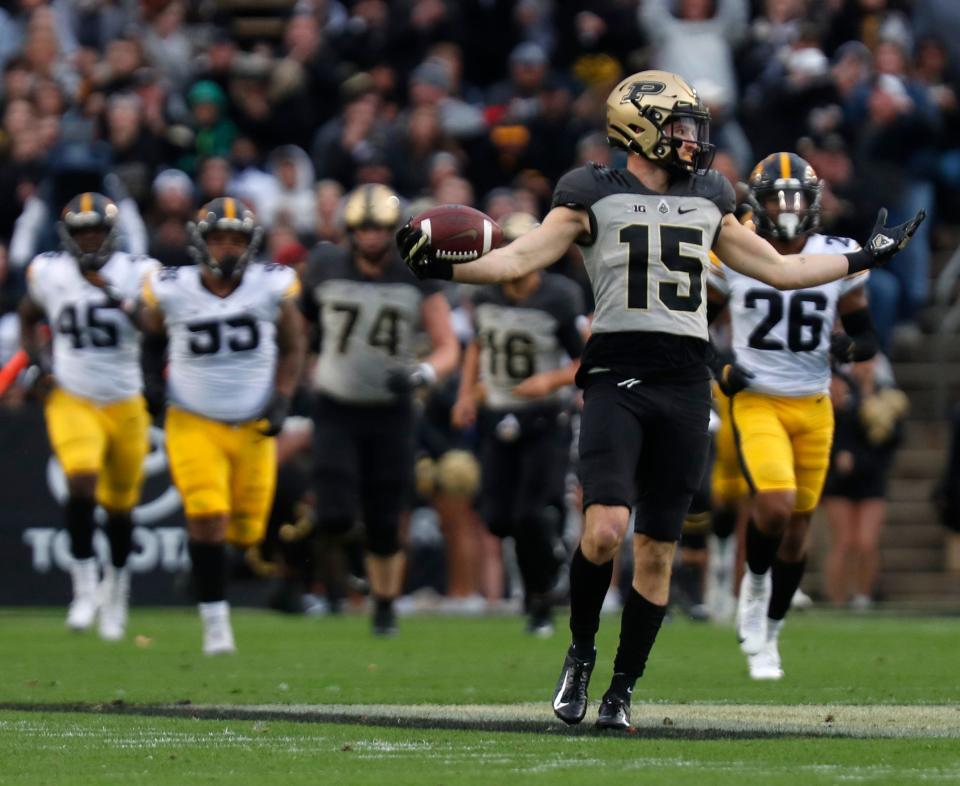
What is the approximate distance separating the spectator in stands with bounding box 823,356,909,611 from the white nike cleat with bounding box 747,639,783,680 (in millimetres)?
6048

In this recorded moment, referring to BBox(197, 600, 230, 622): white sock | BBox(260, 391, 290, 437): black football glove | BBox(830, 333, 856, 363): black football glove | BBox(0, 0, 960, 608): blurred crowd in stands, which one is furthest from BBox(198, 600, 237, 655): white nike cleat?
BBox(0, 0, 960, 608): blurred crowd in stands

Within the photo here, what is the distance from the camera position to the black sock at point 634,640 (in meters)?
7.33

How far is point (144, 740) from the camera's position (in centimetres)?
708

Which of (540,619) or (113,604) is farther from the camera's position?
(540,619)

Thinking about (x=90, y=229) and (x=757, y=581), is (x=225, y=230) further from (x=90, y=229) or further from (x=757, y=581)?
(x=757, y=581)

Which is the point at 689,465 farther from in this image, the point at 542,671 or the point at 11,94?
the point at 11,94

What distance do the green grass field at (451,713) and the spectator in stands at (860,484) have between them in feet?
9.72

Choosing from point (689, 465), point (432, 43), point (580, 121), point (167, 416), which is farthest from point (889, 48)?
point (689, 465)

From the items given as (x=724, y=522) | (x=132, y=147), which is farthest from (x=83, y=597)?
(x=132, y=147)

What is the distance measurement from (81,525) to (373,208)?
92.5 inches

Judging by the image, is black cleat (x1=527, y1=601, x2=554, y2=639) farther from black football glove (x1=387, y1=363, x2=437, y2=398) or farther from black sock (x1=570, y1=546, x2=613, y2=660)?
black sock (x1=570, y1=546, x2=613, y2=660)

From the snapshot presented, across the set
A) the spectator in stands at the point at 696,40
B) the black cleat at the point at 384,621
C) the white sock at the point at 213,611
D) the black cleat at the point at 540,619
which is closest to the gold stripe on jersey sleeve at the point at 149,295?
the white sock at the point at 213,611

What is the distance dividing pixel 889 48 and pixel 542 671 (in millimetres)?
8830

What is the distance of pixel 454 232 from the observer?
7.08 meters
